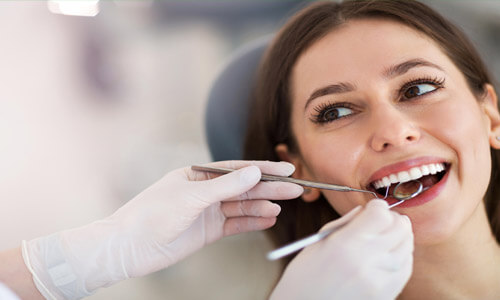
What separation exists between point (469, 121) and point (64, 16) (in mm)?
2500

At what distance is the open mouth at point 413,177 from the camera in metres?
1.05

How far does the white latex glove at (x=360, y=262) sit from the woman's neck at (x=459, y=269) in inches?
13.6

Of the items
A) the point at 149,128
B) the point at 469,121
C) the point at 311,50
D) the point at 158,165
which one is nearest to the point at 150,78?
the point at 149,128

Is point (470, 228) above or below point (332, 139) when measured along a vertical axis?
below

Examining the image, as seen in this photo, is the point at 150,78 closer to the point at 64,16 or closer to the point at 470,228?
the point at 64,16

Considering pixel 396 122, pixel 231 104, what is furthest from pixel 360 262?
pixel 231 104

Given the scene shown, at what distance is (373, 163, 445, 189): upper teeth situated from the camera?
3.43 ft

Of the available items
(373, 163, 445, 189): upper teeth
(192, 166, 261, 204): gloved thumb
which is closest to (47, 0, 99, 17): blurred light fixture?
(192, 166, 261, 204): gloved thumb

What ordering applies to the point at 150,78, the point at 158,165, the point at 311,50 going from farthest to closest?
1. the point at 150,78
2. the point at 158,165
3. the point at 311,50

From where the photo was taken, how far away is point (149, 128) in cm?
273

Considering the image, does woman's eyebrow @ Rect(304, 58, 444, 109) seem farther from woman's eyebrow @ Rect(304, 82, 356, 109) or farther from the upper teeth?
the upper teeth

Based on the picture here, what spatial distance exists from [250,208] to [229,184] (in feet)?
0.62

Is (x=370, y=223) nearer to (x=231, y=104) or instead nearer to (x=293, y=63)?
(x=293, y=63)

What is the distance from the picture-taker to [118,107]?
2752 millimetres
